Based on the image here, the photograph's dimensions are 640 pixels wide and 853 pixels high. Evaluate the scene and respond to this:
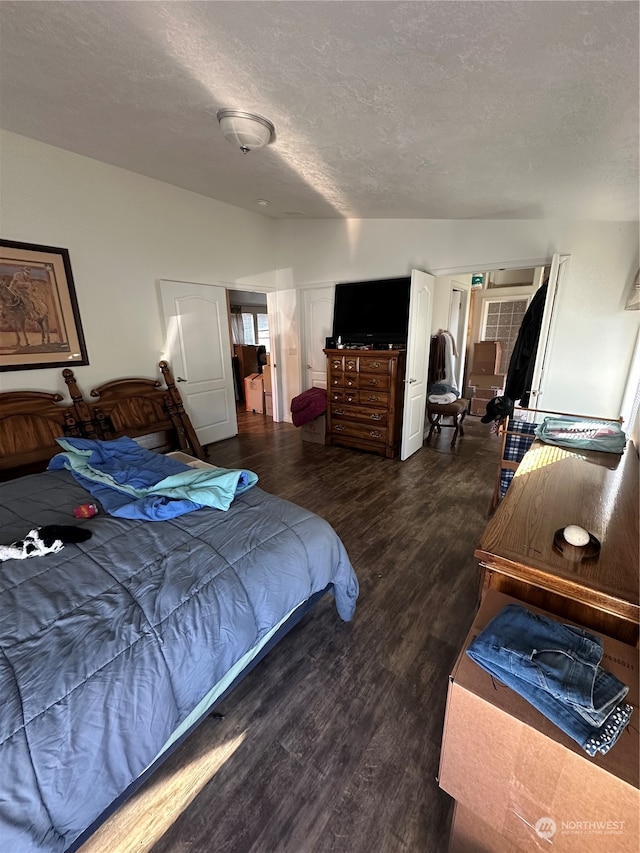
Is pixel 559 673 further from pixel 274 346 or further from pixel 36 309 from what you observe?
pixel 274 346

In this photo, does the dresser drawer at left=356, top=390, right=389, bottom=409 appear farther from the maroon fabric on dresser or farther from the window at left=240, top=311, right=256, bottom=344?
the window at left=240, top=311, right=256, bottom=344

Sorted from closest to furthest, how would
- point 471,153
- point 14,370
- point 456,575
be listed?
point 471,153 < point 456,575 < point 14,370

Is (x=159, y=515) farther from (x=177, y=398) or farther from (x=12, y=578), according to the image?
(x=177, y=398)

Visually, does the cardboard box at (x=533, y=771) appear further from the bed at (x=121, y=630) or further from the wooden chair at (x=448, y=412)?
the wooden chair at (x=448, y=412)

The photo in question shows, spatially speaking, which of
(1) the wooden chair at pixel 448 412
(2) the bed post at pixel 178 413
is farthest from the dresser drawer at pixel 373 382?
(2) the bed post at pixel 178 413

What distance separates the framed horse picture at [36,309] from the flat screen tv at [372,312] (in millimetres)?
2867

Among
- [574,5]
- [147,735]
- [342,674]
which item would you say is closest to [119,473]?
[147,735]

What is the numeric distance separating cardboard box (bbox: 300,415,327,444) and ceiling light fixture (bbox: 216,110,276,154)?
2896 mm

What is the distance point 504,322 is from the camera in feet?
20.4

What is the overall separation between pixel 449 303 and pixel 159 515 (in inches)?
190

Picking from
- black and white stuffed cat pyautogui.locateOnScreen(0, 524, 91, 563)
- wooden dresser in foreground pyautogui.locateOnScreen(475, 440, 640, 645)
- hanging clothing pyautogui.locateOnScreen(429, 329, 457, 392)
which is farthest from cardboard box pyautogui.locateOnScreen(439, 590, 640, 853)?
hanging clothing pyautogui.locateOnScreen(429, 329, 457, 392)

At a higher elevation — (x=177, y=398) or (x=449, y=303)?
(x=449, y=303)

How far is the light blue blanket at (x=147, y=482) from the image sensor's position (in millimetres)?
1573

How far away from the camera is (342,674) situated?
1544 mm
